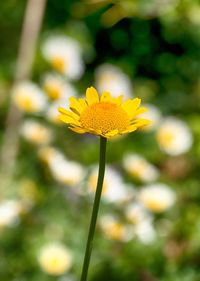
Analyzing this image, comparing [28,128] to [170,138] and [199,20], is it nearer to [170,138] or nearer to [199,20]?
[170,138]

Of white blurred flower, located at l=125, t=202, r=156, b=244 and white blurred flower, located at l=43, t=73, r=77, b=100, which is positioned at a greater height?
white blurred flower, located at l=43, t=73, r=77, b=100

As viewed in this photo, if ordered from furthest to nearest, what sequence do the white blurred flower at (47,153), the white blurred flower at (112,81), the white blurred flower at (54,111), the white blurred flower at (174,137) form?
the white blurred flower at (112,81), the white blurred flower at (174,137), the white blurred flower at (54,111), the white blurred flower at (47,153)

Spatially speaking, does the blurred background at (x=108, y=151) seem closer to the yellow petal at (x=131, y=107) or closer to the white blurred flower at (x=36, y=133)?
the white blurred flower at (x=36, y=133)

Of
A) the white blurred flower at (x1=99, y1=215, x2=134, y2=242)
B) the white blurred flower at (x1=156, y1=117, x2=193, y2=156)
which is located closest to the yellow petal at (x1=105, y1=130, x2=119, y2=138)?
the white blurred flower at (x1=99, y1=215, x2=134, y2=242)

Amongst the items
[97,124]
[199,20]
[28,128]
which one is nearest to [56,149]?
[28,128]

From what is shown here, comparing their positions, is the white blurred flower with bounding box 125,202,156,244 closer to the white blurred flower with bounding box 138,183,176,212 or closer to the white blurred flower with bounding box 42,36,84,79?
the white blurred flower with bounding box 138,183,176,212

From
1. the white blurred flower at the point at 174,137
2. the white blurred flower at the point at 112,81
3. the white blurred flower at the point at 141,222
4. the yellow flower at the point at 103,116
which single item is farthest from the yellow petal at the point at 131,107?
the white blurred flower at the point at 112,81

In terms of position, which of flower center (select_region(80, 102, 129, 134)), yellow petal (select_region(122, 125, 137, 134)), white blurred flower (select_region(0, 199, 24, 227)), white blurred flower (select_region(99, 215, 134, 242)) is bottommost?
yellow petal (select_region(122, 125, 137, 134))
